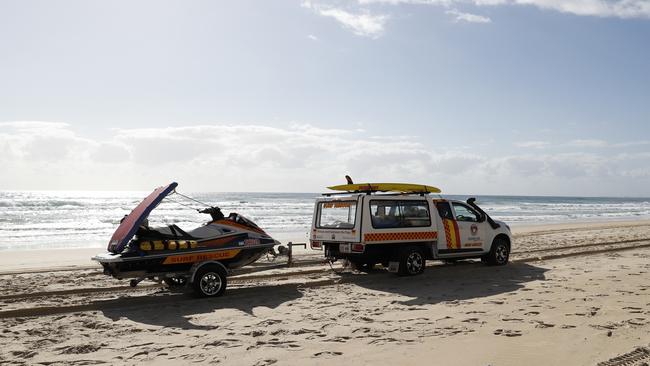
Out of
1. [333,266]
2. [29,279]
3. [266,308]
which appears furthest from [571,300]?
[29,279]

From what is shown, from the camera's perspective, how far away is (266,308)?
856 cm

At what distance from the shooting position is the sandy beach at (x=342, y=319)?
19.5ft

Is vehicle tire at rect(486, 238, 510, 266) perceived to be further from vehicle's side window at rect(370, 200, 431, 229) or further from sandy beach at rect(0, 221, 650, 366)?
vehicle's side window at rect(370, 200, 431, 229)

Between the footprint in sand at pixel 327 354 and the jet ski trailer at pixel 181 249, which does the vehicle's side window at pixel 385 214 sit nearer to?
the jet ski trailer at pixel 181 249

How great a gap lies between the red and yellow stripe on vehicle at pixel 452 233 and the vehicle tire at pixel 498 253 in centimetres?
130

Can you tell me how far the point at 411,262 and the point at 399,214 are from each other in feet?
3.61

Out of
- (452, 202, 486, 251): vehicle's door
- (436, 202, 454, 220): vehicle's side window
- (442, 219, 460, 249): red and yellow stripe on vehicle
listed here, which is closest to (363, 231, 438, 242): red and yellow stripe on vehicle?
(442, 219, 460, 249): red and yellow stripe on vehicle

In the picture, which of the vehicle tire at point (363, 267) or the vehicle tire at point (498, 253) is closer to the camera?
the vehicle tire at point (363, 267)

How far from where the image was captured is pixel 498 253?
1358 cm

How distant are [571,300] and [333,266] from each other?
6067mm

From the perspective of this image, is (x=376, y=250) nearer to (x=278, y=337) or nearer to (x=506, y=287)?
(x=506, y=287)

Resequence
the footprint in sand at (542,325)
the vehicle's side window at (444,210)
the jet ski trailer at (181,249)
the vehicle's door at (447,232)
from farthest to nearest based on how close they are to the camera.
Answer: the vehicle's side window at (444,210) → the vehicle's door at (447,232) → the jet ski trailer at (181,249) → the footprint in sand at (542,325)

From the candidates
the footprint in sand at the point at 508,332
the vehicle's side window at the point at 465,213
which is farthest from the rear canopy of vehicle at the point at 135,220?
the vehicle's side window at the point at 465,213

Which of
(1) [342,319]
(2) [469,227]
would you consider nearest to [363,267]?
(2) [469,227]
